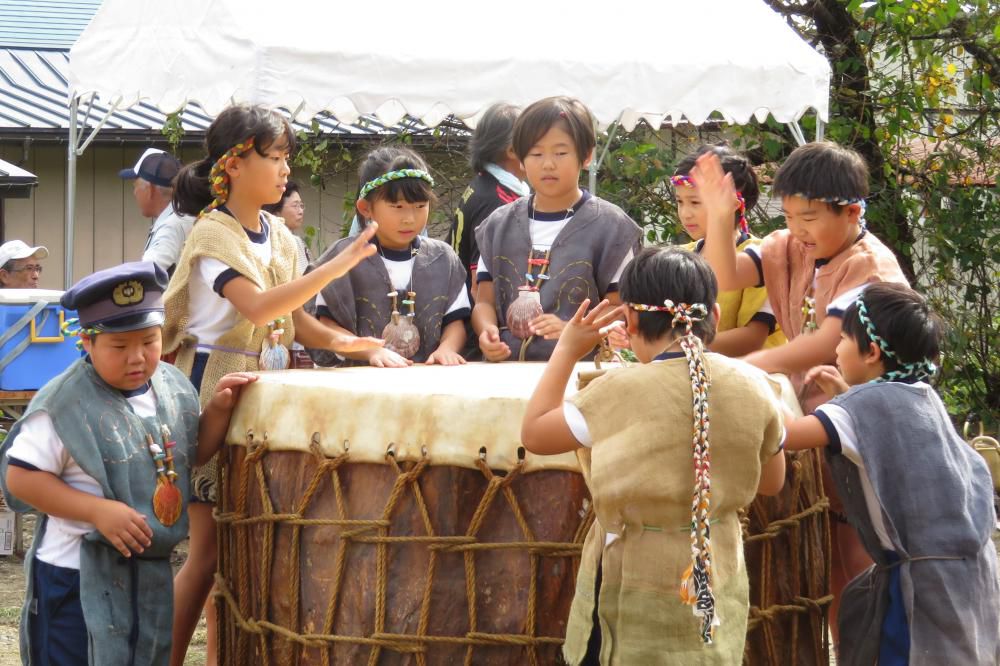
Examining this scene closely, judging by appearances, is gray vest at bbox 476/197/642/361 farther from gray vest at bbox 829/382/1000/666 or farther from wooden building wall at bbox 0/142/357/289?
wooden building wall at bbox 0/142/357/289

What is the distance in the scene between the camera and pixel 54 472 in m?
2.80

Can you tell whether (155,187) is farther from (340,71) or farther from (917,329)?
(917,329)

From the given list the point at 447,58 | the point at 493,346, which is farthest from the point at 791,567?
the point at 447,58

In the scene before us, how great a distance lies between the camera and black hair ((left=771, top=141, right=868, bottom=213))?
3133 mm

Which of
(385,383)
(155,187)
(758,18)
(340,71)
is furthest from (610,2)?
(385,383)

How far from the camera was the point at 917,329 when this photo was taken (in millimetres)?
2699

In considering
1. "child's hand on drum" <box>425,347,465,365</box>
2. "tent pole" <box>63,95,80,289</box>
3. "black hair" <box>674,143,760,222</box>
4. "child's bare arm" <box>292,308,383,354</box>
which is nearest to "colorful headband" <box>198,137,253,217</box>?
"child's bare arm" <box>292,308,383,354</box>

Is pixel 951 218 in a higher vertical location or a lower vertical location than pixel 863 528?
higher

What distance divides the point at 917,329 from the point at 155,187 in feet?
13.5

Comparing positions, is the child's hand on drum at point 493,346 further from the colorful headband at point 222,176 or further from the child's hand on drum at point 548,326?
the colorful headband at point 222,176

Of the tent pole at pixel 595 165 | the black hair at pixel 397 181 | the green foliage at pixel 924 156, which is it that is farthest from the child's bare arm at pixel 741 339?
the green foliage at pixel 924 156

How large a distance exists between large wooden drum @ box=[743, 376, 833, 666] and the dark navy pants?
1477mm

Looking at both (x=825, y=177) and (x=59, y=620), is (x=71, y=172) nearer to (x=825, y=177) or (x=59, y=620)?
(x=59, y=620)

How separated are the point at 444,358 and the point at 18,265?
4746mm
